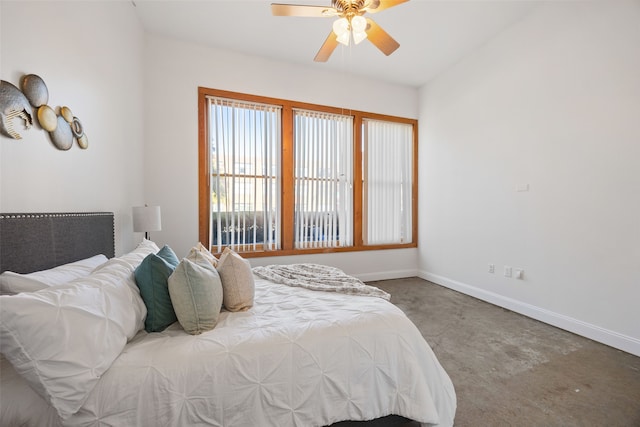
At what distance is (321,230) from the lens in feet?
13.3

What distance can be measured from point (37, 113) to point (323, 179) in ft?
10.2

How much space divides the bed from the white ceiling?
2.59 m

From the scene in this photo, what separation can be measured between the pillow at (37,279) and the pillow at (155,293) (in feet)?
0.92

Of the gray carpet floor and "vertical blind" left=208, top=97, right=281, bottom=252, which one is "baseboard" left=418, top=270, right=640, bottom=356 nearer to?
the gray carpet floor

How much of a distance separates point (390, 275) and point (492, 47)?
349 centimetres

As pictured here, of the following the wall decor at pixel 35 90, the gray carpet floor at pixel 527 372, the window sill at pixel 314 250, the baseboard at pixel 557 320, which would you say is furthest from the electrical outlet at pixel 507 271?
the wall decor at pixel 35 90

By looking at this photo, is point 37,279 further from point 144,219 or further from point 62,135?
point 144,219

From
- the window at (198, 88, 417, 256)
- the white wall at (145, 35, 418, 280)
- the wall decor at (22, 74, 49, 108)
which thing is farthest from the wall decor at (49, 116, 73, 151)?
the window at (198, 88, 417, 256)

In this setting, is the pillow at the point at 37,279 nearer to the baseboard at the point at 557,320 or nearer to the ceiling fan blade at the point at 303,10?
the ceiling fan blade at the point at 303,10

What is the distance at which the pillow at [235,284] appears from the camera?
1.57m

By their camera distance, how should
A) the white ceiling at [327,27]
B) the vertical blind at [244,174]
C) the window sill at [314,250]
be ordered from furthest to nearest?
the window sill at [314,250], the vertical blind at [244,174], the white ceiling at [327,27]

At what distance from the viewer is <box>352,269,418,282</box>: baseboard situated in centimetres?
428

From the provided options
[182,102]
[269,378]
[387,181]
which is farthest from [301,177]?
[269,378]

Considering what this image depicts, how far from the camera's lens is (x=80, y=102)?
5.74 feet
